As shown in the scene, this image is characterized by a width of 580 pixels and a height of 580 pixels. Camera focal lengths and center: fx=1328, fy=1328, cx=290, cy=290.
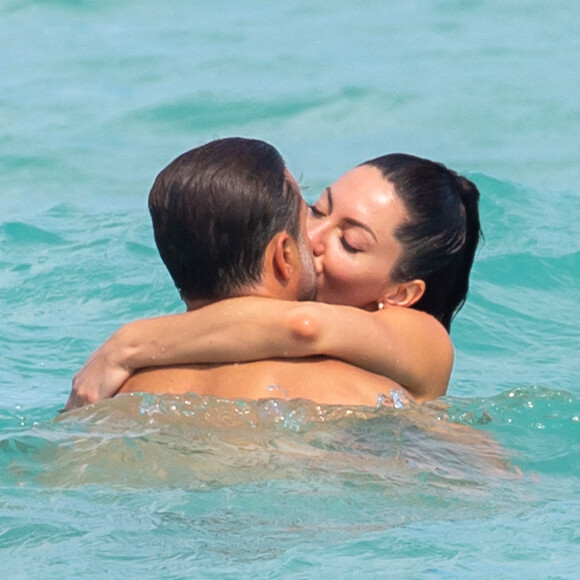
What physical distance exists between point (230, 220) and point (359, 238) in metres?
0.86

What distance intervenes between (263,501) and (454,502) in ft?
1.88

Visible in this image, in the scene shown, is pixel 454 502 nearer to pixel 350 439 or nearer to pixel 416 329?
pixel 350 439

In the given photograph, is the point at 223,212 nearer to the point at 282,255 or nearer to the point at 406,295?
the point at 282,255

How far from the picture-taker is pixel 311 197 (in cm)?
926

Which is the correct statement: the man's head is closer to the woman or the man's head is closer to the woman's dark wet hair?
the woman

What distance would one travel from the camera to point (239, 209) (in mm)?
4223

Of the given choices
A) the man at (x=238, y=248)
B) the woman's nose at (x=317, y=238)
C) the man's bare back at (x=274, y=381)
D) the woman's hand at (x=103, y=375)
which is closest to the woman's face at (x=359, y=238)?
the woman's nose at (x=317, y=238)

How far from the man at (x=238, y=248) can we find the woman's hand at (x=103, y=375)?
9 centimetres

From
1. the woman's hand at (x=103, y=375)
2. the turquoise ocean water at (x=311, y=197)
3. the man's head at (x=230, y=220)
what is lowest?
the turquoise ocean water at (x=311, y=197)

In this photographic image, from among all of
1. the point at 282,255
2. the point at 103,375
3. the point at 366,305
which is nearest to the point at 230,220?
the point at 282,255

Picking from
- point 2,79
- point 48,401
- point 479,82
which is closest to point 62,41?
point 2,79

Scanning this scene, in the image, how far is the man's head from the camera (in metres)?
4.23

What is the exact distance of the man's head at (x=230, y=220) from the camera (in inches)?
167

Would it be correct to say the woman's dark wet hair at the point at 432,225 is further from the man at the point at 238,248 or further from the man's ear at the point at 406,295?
the man at the point at 238,248
